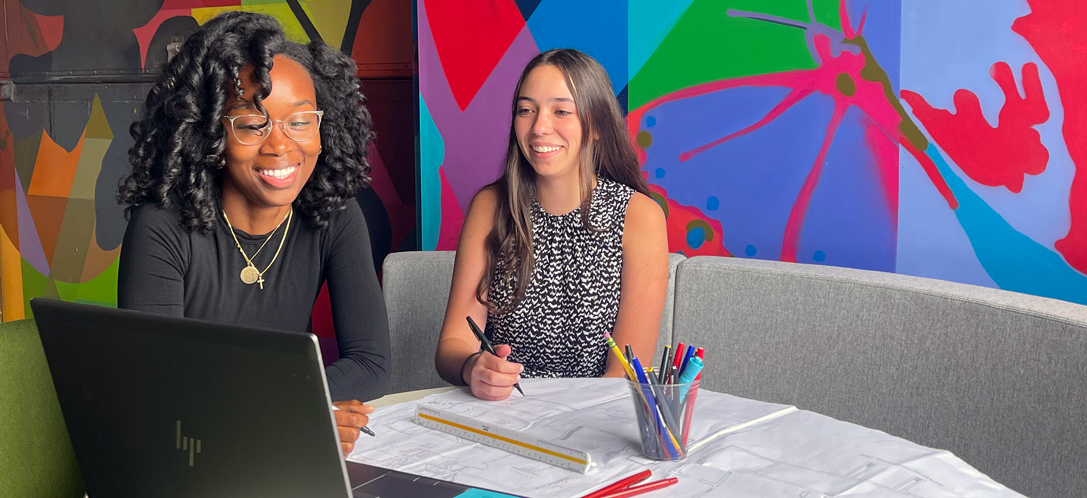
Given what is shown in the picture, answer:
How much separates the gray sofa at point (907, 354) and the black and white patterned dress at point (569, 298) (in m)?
0.38

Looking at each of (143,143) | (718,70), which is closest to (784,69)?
(718,70)

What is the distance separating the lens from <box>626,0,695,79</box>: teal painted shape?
230 cm

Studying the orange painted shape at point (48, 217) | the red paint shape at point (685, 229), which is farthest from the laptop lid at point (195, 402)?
the orange painted shape at point (48, 217)

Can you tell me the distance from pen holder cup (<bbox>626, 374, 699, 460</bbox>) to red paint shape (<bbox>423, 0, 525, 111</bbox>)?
64.8 inches

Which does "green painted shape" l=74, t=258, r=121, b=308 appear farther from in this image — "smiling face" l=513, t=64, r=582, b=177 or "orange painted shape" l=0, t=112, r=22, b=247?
"smiling face" l=513, t=64, r=582, b=177

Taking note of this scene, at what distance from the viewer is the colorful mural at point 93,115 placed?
10.6 ft

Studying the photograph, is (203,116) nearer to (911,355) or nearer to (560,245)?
(560,245)

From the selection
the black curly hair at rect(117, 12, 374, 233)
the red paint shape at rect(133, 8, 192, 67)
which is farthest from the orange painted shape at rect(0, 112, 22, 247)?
the black curly hair at rect(117, 12, 374, 233)

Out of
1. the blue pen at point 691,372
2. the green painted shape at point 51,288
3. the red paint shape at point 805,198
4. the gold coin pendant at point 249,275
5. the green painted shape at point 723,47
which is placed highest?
the green painted shape at point 723,47

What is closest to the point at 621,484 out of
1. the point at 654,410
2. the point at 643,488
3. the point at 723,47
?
the point at 643,488

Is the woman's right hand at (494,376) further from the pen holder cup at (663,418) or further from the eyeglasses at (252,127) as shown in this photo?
the eyeglasses at (252,127)

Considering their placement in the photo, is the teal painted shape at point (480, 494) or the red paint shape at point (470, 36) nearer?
the teal painted shape at point (480, 494)

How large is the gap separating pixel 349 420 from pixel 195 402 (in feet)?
1.40

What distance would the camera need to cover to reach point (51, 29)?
13.0ft
